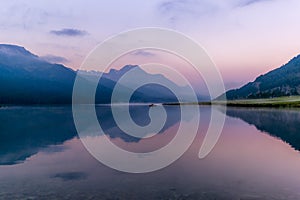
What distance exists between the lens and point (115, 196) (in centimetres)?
1834

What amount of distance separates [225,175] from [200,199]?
266 inches

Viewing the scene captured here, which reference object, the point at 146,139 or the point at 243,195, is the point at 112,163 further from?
the point at 146,139

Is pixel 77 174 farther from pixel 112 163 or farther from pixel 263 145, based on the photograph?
pixel 263 145

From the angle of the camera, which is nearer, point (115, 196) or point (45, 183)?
point (115, 196)

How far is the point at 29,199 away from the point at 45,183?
3998 mm

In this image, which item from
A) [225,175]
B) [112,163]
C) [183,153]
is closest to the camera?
[225,175]

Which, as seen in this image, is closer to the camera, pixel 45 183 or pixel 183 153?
pixel 45 183

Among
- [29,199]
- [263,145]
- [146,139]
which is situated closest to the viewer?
[29,199]

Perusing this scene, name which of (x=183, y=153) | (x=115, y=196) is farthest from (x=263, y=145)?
(x=115, y=196)

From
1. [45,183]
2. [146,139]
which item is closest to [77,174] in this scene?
[45,183]

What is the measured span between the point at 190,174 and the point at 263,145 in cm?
2018

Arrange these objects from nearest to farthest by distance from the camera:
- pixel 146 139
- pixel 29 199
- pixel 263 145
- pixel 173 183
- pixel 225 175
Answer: pixel 29 199 → pixel 173 183 → pixel 225 175 → pixel 263 145 → pixel 146 139

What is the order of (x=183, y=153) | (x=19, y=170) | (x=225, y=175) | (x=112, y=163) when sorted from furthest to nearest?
1. (x=183, y=153)
2. (x=112, y=163)
3. (x=19, y=170)
4. (x=225, y=175)

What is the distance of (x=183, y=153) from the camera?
35188 millimetres
